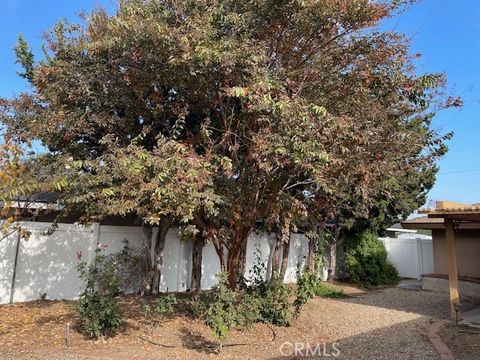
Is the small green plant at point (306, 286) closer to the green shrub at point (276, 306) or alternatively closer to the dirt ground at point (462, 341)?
the green shrub at point (276, 306)

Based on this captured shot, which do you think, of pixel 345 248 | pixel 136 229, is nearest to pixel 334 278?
pixel 345 248

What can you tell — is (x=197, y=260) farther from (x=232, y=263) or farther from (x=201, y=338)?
(x=201, y=338)

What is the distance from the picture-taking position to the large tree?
6395mm

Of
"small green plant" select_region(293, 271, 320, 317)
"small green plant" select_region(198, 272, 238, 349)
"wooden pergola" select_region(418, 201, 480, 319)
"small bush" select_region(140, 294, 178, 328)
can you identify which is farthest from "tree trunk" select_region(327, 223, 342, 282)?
"small green plant" select_region(198, 272, 238, 349)

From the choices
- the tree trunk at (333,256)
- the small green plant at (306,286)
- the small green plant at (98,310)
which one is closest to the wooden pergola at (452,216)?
the small green plant at (306,286)

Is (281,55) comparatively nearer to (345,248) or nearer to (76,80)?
(76,80)

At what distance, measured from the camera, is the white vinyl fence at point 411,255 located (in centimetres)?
1856

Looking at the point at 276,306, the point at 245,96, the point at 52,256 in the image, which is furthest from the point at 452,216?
the point at 52,256

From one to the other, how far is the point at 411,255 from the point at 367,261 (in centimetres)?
341

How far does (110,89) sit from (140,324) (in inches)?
167

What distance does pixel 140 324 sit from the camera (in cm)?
749

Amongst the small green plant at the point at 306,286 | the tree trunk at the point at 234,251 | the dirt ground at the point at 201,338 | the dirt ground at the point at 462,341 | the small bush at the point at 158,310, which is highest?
the tree trunk at the point at 234,251

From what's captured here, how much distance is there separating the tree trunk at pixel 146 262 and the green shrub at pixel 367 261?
901 cm

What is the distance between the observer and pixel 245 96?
244 inches
